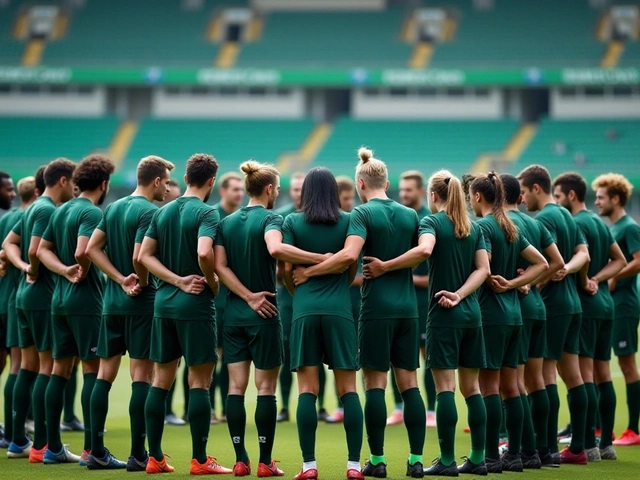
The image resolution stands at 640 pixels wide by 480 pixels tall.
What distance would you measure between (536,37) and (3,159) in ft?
77.7

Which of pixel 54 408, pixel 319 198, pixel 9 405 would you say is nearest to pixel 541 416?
pixel 319 198

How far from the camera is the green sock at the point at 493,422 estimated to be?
24.8 feet

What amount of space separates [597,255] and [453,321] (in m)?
2.27

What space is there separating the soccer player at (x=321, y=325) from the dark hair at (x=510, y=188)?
152 centimetres

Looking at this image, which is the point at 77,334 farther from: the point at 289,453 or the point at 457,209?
the point at 457,209

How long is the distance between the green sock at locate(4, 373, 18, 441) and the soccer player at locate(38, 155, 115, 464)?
43.7 inches

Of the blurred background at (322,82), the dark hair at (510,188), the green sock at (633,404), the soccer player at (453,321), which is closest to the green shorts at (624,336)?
the green sock at (633,404)

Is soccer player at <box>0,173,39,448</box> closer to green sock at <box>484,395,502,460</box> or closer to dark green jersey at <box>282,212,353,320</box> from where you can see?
dark green jersey at <box>282,212,353,320</box>

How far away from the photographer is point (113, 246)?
25.8 feet

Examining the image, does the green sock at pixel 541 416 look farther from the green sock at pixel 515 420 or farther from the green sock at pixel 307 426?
the green sock at pixel 307 426

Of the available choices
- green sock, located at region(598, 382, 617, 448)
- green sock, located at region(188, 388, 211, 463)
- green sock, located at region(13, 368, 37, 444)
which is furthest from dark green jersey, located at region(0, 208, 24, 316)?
green sock, located at region(598, 382, 617, 448)

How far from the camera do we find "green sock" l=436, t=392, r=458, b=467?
721 cm

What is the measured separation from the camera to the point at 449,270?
24.3 ft

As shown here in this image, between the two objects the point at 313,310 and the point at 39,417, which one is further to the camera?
the point at 39,417
